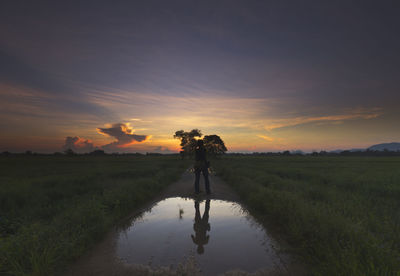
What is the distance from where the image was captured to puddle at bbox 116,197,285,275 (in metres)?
3.83

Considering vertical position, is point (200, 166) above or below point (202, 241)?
above

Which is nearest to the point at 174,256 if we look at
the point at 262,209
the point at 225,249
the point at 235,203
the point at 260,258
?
the point at 225,249

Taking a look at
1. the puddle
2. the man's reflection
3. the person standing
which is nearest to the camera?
the puddle

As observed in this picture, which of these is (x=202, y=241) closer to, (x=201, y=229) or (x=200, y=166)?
(x=201, y=229)

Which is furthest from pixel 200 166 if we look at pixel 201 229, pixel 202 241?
pixel 202 241

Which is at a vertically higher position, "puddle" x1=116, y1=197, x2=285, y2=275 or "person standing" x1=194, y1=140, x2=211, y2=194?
"person standing" x1=194, y1=140, x2=211, y2=194

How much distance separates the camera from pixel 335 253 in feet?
11.9

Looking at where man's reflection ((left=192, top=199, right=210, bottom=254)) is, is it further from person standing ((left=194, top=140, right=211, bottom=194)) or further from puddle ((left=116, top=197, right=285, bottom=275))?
person standing ((left=194, top=140, right=211, bottom=194))

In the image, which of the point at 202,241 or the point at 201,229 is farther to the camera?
the point at 201,229

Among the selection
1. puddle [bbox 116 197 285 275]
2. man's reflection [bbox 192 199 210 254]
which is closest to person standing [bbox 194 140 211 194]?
man's reflection [bbox 192 199 210 254]

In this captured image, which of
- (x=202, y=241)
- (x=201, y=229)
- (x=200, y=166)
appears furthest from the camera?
(x=200, y=166)

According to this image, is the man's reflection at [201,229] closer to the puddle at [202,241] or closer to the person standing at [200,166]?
the puddle at [202,241]

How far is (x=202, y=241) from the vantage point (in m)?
4.78

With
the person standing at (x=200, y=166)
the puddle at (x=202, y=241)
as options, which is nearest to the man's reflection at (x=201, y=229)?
the puddle at (x=202, y=241)
